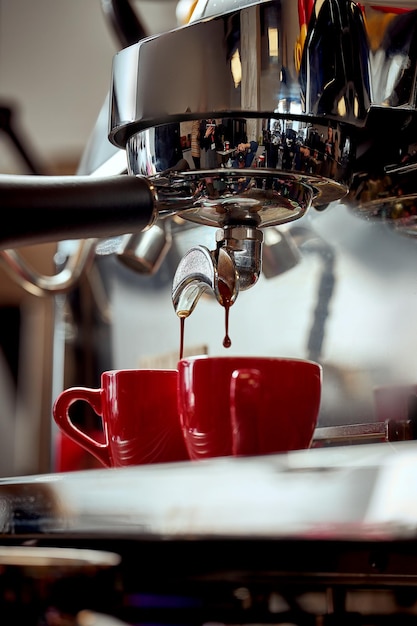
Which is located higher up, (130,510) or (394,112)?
(394,112)

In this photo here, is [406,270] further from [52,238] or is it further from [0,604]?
[0,604]

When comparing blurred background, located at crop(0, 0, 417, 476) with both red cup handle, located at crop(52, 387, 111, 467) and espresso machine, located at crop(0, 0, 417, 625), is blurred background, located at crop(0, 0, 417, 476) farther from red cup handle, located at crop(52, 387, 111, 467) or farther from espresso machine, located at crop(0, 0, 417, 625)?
red cup handle, located at crop(52, 387, 111, 467)

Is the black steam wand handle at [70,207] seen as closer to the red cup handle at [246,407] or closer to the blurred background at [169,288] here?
the red cup handle at [246,407]

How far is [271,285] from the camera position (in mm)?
602

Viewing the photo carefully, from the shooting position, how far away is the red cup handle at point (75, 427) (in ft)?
1.62

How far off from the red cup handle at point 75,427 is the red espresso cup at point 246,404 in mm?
96

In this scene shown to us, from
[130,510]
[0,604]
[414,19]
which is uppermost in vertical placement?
[414,19]

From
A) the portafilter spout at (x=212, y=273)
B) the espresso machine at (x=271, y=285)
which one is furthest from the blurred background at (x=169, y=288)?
the portafilter spout at (x=212, y=273)

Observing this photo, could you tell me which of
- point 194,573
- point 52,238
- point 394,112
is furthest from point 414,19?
point 194,573

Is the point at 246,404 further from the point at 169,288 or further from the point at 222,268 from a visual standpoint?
the point at 169,288

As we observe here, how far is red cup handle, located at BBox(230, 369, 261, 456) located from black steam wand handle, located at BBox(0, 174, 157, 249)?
0.08 m

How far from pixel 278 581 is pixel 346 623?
4 centimetres

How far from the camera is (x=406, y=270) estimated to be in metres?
0.49

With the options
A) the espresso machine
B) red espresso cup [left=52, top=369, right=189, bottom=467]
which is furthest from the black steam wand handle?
red espresso cup [left=52, top=369, right=189, bottom=467]
